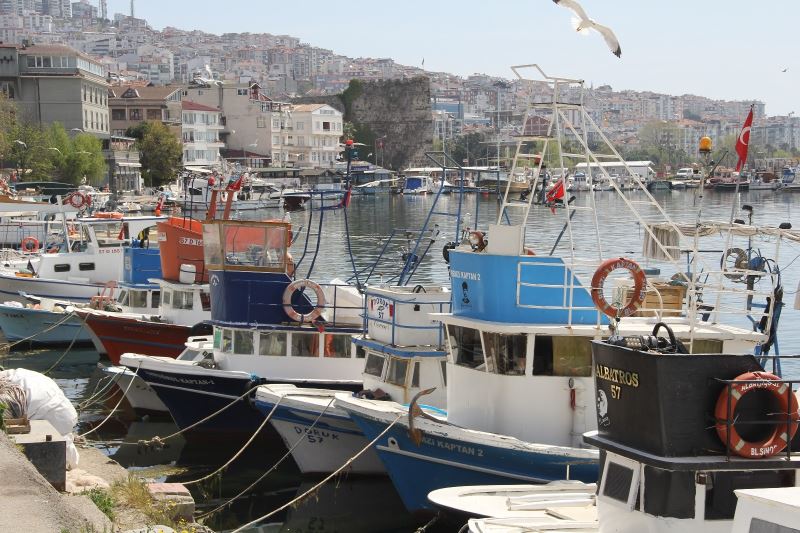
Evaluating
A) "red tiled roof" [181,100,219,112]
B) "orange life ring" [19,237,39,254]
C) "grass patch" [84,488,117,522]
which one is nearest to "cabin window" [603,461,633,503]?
"grass patch" [84,488,117,522]

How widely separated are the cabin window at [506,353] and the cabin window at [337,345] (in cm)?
541

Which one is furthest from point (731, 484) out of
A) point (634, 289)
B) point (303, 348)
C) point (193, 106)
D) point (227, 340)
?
point (193, 106)

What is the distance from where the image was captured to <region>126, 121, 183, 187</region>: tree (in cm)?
10194

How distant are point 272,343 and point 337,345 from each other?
1.06 metres

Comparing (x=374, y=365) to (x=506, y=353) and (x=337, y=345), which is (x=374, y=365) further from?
(x=506, y=353)

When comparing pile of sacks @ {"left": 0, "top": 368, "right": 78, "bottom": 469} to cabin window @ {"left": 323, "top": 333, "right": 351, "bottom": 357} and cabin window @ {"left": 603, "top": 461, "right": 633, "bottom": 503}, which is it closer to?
cabin window @ {"left": 323, "top": 333, "right": 351, "bottom": 357}

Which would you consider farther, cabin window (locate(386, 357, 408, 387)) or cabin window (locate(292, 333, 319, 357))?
cabin window (locate(292, 333, 319, 357))

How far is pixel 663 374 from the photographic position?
9.10 metres

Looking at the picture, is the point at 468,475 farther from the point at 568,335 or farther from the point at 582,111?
the point at 582,111

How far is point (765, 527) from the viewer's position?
7.59 m

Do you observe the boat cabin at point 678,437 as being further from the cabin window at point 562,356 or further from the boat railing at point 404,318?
the boat railing at point 404,318

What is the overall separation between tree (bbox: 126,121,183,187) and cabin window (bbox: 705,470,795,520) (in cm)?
9553

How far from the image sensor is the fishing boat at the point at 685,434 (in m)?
9.09

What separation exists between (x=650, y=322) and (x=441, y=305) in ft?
11.1
